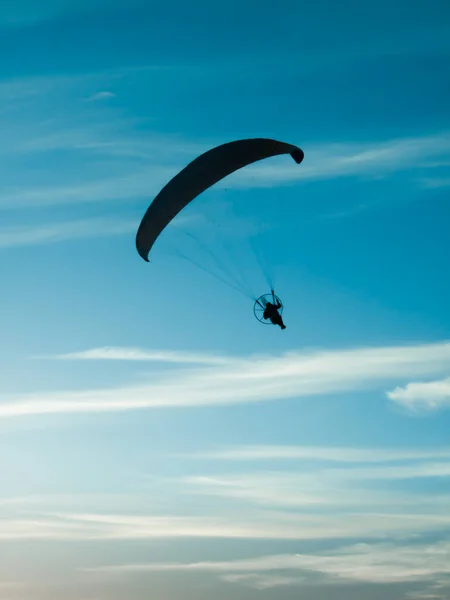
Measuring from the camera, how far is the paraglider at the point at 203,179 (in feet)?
179

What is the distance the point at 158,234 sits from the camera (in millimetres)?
57688

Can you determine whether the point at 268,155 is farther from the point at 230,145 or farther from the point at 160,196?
the point at 160,196

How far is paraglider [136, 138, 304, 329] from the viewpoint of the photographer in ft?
179

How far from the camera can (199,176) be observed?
56250 mm

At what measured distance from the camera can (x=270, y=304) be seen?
54.9 m

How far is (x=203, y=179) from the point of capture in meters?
56.4

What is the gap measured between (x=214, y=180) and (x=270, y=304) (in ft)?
25.2

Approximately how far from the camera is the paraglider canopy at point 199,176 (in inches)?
2156

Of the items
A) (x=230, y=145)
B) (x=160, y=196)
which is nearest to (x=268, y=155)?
(x=230, y=145)

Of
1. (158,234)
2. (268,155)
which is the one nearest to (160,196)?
(158,234)

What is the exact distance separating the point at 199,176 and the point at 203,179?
317 mm

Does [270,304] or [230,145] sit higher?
[230,145]

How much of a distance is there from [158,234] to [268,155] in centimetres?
758

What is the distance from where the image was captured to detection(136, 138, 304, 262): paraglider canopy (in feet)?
180
